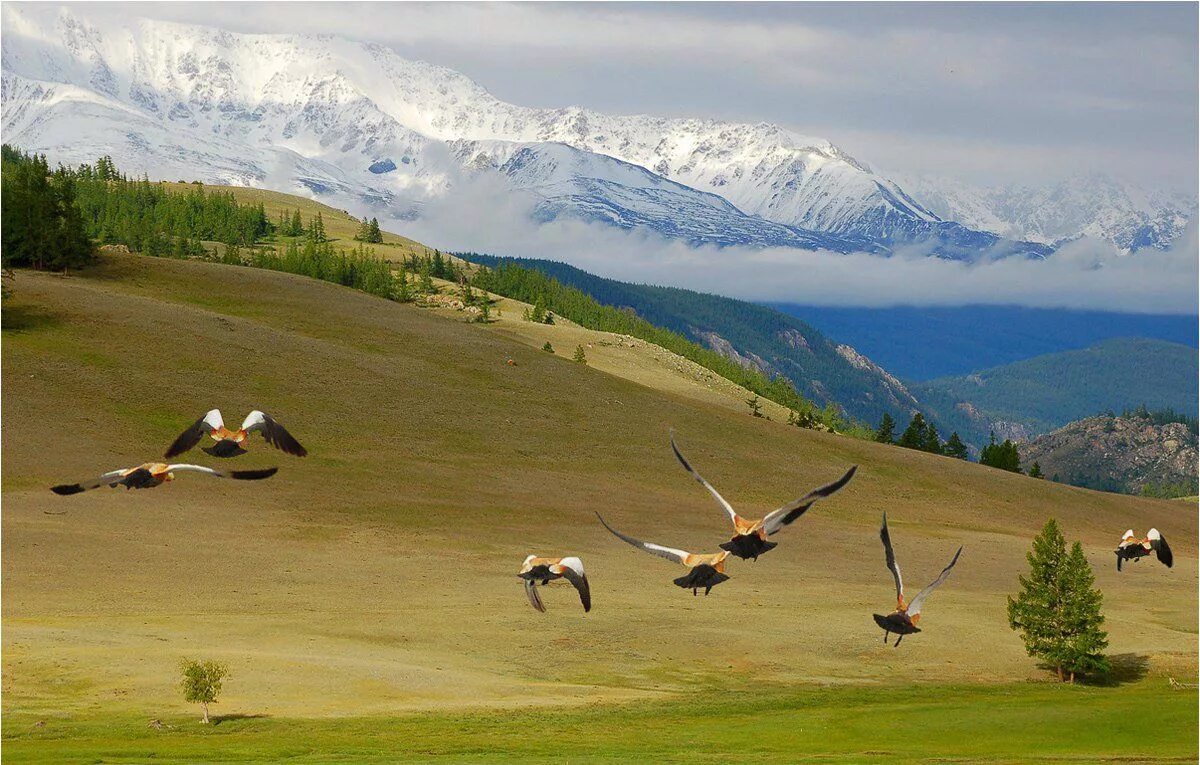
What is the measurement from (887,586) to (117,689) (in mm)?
65625

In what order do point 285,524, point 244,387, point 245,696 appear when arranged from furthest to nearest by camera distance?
1. point 244,387
2. point 285,524
3. point 245,696

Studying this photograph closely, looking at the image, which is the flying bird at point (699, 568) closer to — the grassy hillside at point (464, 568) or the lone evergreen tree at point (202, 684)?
the grassy hillside at point (464, 568)

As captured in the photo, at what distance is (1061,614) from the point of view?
9194 centimetres

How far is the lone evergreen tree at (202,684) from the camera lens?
214 ft

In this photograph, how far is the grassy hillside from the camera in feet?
220

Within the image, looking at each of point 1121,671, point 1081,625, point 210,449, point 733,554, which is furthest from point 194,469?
point 1121,671

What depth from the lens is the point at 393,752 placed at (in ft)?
192

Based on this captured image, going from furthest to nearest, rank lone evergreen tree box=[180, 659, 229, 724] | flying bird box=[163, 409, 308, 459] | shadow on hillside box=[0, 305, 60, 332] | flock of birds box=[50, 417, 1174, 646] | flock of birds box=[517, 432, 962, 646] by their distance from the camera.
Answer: shadow on hillside box=[0, 305, 60, 332] < lone evergreen tree box=[180, 659, 229, 724] < flying bird box=[163, 409, 308, 459] < flock of birds box=[50, 417, 1174, 646] < flock of birds box=[517, 432, 962, 646]

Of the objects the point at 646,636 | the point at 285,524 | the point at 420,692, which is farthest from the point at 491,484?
the point at 420,692

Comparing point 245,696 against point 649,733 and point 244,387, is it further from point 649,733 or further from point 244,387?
point 244,387

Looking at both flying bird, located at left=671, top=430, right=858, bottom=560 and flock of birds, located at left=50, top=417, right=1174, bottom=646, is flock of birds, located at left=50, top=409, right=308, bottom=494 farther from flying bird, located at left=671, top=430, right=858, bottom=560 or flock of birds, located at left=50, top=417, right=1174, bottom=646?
flying bird, located at left=671, top=430, right=858, bottom=560

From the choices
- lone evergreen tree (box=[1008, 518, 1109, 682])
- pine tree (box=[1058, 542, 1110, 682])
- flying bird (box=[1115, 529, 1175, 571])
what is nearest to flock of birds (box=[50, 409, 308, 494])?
flying bird (box=[1115, 529, 1175, 571])

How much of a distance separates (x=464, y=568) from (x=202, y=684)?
43.3 meters

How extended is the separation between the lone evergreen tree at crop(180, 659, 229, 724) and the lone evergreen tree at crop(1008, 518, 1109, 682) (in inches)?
1929
